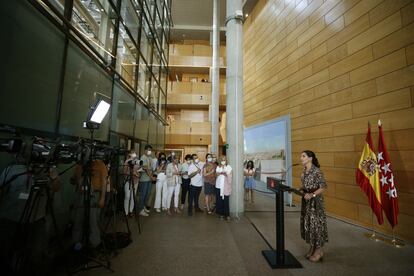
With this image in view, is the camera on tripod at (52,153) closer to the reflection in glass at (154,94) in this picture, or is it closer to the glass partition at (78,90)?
the glass partition at (78,90)

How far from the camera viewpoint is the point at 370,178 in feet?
12.4

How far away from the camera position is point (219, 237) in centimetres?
364

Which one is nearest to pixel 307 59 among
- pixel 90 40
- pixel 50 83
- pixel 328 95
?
pixel 328 95

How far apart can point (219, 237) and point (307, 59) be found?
5345mm

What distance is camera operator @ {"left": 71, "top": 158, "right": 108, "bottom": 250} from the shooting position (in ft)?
9.18

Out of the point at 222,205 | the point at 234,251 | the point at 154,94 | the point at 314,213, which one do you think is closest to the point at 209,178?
the point at 222,205

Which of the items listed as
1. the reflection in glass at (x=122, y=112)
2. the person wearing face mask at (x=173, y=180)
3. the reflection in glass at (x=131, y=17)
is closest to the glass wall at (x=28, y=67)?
the reflection in glass at (x=122, y=112)

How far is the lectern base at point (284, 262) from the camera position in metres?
2.67

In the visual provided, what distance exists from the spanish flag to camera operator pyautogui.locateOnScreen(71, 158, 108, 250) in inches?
172

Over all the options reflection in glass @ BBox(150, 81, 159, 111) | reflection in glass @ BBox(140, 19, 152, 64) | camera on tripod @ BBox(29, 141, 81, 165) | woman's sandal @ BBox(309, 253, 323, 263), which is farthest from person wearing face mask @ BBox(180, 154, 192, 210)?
reflection in glass @ BBox(150, 81, 159, 111)

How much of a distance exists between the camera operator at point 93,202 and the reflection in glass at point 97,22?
2187 millimetres

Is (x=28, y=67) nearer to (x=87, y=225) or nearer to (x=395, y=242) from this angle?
(x=87, y=225)

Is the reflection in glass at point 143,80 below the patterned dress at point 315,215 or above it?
above

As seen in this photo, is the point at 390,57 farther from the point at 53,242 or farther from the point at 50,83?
the point at 53,242
